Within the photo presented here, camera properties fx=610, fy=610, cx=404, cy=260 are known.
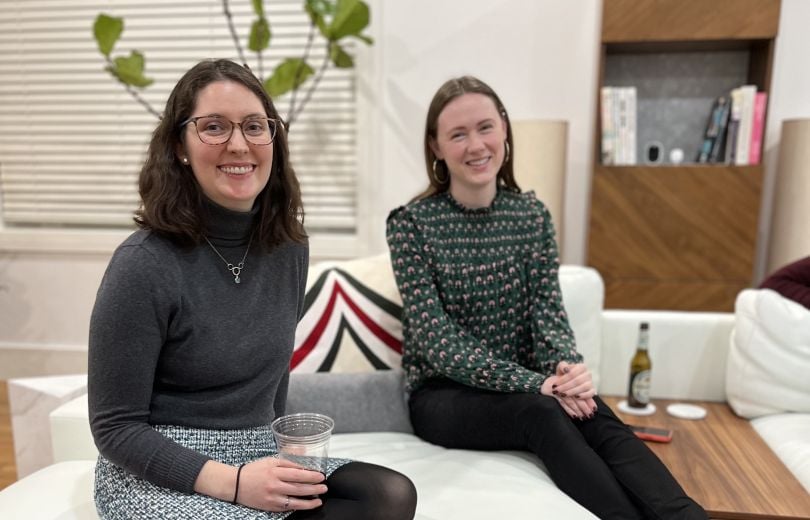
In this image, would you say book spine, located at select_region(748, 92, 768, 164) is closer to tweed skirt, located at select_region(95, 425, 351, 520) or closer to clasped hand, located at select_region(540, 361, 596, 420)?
clasped hand, located at select_region(540, 361, 596, 420)

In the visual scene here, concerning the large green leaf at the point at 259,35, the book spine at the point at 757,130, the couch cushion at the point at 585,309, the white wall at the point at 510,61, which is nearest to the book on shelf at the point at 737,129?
the book spine at the point at 757,130

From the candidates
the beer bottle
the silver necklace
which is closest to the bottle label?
the beer bottle

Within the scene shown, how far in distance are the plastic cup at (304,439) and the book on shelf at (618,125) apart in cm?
203

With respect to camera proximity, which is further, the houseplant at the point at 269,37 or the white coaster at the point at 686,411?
the houseplant at the point at 269,37

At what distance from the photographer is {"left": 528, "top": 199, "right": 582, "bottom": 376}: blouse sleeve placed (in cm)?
172

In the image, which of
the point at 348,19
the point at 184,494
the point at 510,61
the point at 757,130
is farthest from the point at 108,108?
the point at 757,130

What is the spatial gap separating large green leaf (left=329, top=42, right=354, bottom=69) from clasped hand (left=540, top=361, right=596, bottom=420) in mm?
1865

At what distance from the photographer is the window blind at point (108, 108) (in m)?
3.20

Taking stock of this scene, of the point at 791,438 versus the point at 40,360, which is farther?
the point at 40,360

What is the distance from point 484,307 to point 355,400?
18.6 inches

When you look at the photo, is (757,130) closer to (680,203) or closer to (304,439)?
(680,203)

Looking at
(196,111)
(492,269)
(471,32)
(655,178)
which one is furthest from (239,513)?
(471,32)

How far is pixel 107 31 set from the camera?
2729 millimetres

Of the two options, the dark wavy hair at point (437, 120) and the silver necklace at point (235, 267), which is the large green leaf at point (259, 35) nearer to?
the dark wavy hair at point (437, 120)
